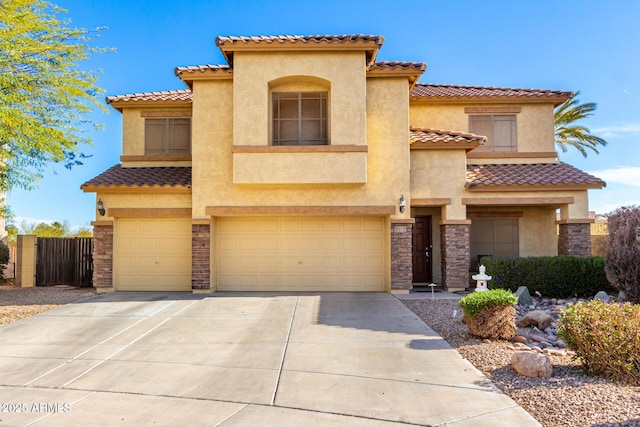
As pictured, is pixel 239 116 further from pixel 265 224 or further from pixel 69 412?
pixel 69 412

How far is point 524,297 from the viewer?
472 inches

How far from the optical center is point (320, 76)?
1388 cm

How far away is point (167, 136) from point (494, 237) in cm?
1153

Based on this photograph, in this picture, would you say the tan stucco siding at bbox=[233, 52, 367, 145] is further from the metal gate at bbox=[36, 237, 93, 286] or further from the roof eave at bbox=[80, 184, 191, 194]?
the metal gate at bbox=[36, 237, 93, 286]

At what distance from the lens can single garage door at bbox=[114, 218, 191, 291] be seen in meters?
15.0

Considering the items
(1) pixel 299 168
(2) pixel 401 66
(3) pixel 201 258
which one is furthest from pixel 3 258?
(2) pixel 401 66

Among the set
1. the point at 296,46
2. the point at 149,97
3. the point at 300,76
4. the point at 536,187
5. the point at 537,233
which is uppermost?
the point at 296,46

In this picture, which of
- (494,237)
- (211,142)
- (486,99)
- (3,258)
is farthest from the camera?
(3,258)

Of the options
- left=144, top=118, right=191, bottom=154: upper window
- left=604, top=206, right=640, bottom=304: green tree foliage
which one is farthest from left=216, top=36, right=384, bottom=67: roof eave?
left=604, top=206, right=640, bottom=304: green tree foliage

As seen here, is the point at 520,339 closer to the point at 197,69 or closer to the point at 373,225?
the point at 373,225

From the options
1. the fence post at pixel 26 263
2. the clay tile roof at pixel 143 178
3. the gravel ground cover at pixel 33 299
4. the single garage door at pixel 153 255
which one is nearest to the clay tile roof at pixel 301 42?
the clay tile roof at pixel 143 178

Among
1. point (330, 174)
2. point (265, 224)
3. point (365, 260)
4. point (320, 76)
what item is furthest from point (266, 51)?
point (365, 260)

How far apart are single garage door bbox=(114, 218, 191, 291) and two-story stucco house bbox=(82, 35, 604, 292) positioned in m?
0.03

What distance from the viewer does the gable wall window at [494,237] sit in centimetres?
1667
